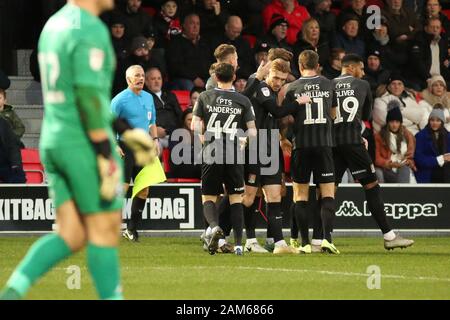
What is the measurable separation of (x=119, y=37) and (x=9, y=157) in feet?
10.9

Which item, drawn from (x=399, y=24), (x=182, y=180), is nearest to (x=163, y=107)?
(x=182, y=180)

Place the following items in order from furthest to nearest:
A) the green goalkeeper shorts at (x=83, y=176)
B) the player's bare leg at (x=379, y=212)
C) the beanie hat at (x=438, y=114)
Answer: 1. the beanie hat at (x=438, y=114)
2. the player's bare leg at (x=379, y=212)
3. the green goalkeeper shorts at (x=83, y=176)

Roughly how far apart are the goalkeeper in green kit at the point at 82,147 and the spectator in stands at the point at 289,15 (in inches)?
537

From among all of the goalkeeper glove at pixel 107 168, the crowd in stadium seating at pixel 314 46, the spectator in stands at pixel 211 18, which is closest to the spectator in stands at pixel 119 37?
the crowd in stadium seating at pixel 314 46

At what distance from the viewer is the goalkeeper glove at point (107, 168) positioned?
7387 millimetres

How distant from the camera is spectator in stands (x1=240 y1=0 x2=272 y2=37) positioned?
69.7ft

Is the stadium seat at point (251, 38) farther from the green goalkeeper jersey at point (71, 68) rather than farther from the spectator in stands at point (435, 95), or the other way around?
the green goalkeeper jersey at point (71, 68)

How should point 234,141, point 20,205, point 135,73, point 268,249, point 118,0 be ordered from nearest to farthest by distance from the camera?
point 234,141 → point 268,249 → point 135,73 → point 20,205 → point 118,0

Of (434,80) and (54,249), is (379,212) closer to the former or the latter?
(434,80)
